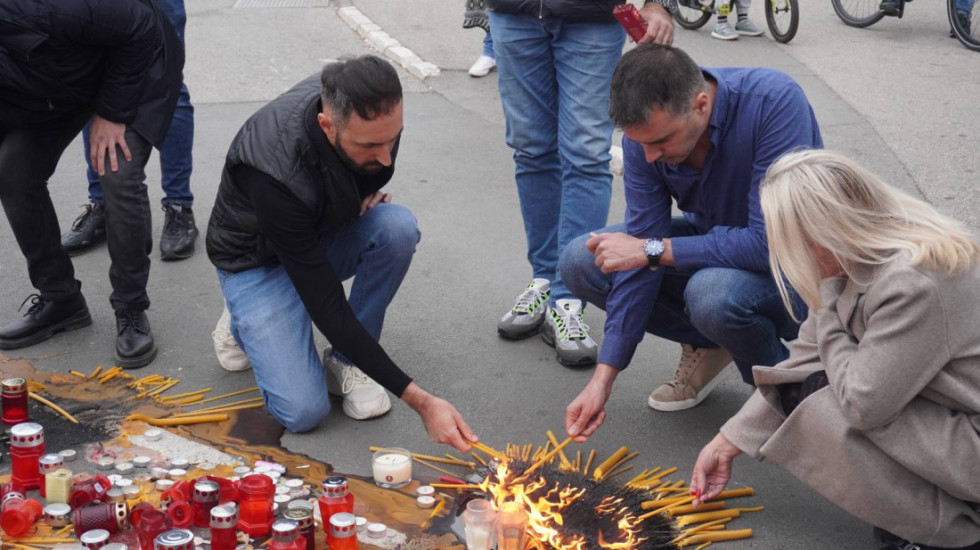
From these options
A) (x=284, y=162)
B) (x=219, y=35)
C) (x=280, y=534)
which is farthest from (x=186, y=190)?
(x=219, y=35)

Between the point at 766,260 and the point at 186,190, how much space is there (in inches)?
121

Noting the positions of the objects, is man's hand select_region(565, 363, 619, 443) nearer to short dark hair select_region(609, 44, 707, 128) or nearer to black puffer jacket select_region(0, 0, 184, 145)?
short dark hair select_region(609, 44, 707, 128)

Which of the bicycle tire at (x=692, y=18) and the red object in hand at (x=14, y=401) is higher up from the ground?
the red object in hand at (x=14, y=401)

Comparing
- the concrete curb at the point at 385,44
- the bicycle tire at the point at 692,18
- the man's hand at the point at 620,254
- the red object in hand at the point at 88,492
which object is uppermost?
the man's hand at the point at 620,254

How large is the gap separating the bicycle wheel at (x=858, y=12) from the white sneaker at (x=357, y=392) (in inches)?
278

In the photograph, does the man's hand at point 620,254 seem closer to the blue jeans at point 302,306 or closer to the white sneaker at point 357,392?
the blue jeans at point 302,306

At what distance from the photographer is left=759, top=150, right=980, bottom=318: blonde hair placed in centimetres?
244

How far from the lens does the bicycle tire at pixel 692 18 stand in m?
9.15

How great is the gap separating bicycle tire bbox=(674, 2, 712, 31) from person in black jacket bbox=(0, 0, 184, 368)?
592 cm

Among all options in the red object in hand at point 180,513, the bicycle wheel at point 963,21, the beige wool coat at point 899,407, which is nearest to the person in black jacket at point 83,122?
the red object in hand at point 180,513

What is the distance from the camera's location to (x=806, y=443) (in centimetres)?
270

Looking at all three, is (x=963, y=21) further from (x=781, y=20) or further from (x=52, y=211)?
(x=52, y=211)

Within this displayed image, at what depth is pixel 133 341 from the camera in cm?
409

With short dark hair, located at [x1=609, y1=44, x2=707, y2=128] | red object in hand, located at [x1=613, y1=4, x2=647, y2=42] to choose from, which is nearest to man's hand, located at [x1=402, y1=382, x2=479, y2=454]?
short dark hair, located at [x1=609, y1=44, x2=707, y2=128]
